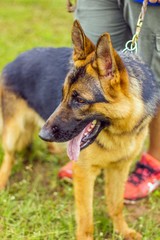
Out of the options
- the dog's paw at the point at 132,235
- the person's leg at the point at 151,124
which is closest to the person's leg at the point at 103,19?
the person's leg at the point at 151,124

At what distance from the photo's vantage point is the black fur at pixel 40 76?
354cm

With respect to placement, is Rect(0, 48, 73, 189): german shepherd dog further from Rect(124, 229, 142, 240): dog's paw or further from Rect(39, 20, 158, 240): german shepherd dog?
Rect(124, 229, 142, 240): dog's paw

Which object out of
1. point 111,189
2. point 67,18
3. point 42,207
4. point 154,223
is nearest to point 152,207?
point 154,223

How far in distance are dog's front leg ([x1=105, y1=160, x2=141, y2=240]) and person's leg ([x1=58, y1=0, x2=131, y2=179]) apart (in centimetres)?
106

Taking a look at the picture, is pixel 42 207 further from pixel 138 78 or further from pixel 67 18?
pixel 67 18

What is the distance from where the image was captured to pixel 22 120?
393 cm

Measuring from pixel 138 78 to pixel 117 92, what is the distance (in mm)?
318

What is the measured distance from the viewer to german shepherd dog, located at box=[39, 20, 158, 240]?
2.66m

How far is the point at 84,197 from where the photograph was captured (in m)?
3.17

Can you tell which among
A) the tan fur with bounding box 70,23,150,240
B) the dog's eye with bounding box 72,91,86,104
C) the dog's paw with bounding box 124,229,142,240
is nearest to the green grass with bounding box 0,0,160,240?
the dog's paw with bounding box 124,229,142,240

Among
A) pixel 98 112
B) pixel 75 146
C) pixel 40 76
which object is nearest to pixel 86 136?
pixel 75 146

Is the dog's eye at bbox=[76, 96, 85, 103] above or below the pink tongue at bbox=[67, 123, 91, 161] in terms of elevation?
above

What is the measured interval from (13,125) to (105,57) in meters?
1.55

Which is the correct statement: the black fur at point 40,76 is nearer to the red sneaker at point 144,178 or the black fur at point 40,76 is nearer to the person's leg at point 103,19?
the person's leg at point 103,19
